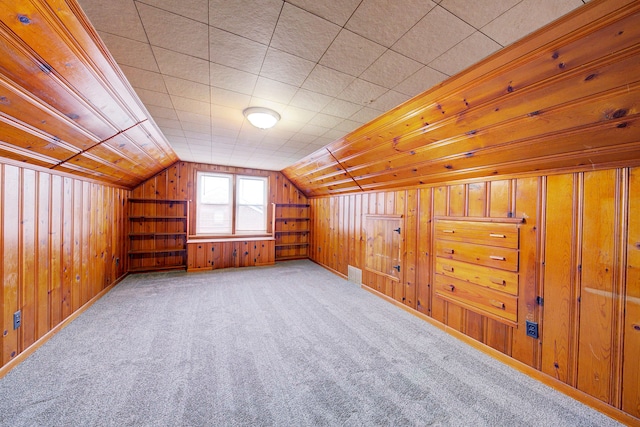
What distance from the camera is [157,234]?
187 inches

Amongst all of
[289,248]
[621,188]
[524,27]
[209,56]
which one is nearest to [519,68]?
[524,27]

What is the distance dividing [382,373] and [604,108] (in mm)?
2234

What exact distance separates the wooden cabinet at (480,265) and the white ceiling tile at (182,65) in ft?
8.85

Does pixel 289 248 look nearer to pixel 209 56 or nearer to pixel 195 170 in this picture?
pixel 195 170

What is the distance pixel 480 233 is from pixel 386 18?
2.07m

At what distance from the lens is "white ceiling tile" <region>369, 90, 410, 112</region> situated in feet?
6.02

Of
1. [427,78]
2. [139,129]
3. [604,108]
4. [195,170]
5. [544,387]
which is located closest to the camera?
[604,108]

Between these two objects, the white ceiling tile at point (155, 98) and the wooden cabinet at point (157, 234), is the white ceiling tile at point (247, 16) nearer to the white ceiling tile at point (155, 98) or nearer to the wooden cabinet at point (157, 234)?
the white ceiling tile at point (155, 98)

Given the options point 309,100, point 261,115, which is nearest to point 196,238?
point 261,115

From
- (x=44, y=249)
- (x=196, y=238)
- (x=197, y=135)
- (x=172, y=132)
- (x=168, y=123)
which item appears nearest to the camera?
(x=44, y=249)

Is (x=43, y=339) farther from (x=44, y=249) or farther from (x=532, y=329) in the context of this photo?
(x=532, y=329)

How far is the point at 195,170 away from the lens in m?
5.17

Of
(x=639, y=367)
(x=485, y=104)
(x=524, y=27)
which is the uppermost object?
(x=524, y=27)

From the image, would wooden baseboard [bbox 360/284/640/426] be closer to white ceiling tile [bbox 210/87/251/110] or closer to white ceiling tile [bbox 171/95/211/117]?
white ceiling tile [bbox 210/87/251/110]
